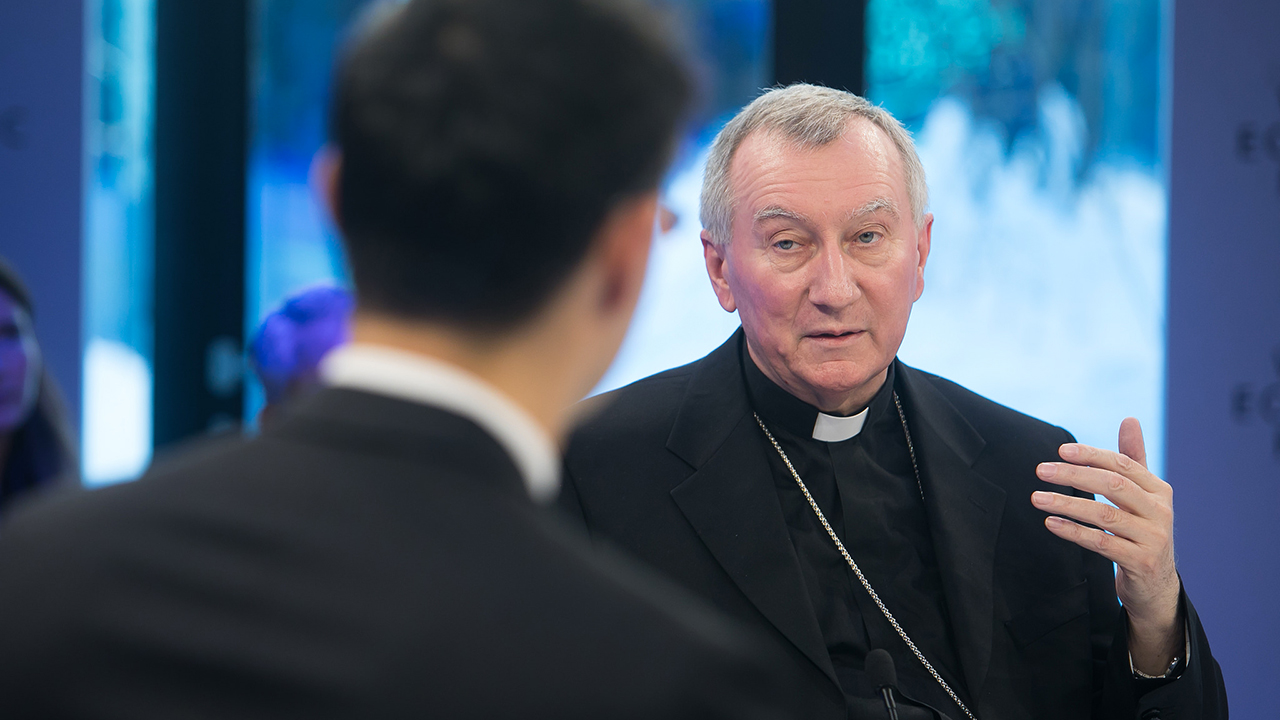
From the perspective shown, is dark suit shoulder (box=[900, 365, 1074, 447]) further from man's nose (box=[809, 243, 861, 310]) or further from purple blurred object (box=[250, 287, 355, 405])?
purple blurred object (box=[250, 287, 355, 405])

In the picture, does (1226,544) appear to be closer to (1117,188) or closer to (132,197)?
(1117,188)

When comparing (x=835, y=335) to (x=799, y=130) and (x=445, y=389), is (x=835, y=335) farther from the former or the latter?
(x=445, y=389)

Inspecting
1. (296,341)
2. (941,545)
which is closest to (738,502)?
(941,545)

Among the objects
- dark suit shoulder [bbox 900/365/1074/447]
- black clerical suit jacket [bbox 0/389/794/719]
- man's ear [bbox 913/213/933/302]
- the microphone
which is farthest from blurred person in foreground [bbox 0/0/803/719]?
dark suit shoulder [bbox 900/365/1074/447]

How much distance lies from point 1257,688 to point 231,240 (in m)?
4.18

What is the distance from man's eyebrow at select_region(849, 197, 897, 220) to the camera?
6.26ft

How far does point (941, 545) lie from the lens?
75.5 inches

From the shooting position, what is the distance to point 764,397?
2.07m

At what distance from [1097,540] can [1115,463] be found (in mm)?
129

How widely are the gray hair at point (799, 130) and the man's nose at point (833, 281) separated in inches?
8.2

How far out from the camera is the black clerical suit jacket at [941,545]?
178cm

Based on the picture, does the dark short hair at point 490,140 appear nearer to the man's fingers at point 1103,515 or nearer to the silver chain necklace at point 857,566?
the man's fingers at point 1103,515

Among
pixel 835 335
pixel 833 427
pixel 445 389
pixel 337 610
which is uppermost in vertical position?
pixel 835 335

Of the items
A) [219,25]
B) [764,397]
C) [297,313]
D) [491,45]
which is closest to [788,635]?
[764,397]
